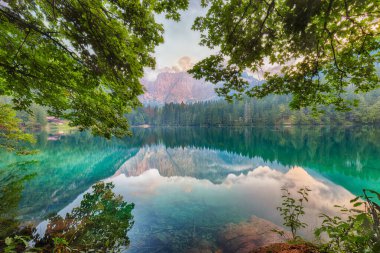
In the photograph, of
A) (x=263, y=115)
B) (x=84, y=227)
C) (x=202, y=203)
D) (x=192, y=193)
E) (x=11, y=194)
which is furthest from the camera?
(x=263, y=115)

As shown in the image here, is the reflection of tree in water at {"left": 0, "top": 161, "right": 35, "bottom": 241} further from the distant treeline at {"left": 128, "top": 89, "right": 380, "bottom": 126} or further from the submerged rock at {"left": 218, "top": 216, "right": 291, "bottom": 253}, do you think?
the distant treeline at {"left": 128, "top": 89, "right": 380, "bottom": 126}

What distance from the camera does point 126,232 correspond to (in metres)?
A: 7.95

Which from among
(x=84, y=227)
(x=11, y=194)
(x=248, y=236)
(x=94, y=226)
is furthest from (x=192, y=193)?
(x=11, y=194)

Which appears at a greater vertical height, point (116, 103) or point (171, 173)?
point (116, 103)

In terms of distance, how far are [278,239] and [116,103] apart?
916 cm

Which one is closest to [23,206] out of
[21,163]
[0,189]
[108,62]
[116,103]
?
[0,189]

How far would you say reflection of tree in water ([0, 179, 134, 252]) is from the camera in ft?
21.0

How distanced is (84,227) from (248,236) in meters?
7.62

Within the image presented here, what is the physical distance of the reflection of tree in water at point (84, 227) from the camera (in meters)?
6.41

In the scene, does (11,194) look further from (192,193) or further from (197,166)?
(197,166)

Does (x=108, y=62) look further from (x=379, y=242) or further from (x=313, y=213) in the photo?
(x=313, y=213)

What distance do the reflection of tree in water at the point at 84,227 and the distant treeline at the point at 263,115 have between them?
103m

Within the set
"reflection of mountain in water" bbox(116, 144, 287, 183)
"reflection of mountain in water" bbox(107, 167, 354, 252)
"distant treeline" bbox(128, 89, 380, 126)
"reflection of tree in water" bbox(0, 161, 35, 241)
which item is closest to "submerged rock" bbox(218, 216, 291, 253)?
"reflection of mountain in water" bbox(107, 167, 354, 252)

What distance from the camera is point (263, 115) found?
115 metres
